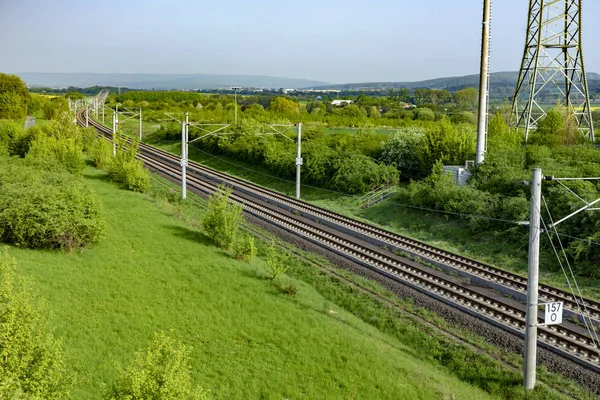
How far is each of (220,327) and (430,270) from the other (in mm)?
9371

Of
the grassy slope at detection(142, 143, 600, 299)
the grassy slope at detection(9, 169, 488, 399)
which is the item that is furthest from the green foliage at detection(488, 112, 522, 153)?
the grassy slope at detection(9, 169, 488, 399)

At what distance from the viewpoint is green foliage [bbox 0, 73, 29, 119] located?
78.7m

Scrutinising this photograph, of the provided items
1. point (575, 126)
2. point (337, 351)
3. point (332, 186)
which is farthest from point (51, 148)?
point (575, 126)

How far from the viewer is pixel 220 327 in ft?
53.9

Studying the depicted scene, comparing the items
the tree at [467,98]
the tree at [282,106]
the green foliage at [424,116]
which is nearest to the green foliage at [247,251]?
the green foliage at [424,116]

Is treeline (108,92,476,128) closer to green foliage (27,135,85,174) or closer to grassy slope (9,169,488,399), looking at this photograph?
green foliage (27,135,85,174)

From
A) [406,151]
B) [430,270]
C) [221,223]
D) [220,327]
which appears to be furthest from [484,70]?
[220,327]

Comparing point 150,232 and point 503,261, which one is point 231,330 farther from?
point 503,261

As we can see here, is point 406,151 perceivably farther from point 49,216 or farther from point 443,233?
point 49,216

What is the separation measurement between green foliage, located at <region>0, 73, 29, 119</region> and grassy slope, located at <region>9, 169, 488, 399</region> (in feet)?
218

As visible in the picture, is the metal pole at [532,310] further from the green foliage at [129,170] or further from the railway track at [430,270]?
the green foliage at [129,170]

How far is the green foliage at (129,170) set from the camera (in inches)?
1431

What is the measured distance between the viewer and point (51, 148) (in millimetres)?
37500

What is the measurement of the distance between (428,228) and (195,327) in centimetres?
1616
